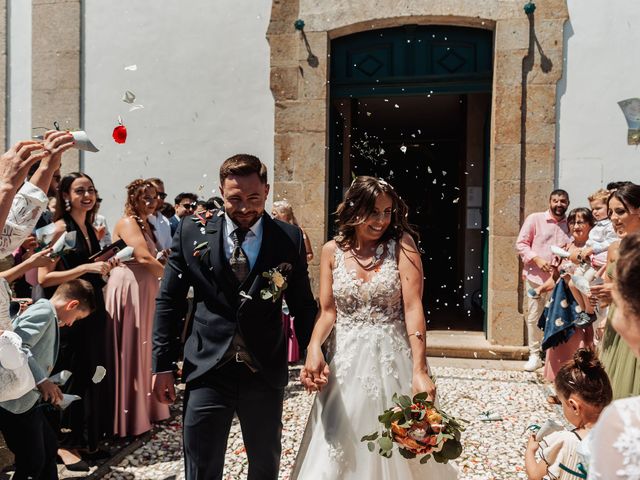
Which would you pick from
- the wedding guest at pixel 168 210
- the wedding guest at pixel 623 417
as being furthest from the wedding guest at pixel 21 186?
the wedding guest at pixel 168 210

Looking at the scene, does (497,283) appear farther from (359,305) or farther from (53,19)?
(53,19)

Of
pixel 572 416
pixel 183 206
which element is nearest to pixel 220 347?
pixel 572 416

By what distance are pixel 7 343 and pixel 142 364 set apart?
2472 millimetres

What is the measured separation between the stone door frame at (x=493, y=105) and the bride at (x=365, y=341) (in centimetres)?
420

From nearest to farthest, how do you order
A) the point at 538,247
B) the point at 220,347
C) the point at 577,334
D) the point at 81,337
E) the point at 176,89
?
1. the point at 220,347
2. the point at 81,337
3. the point at 577,334
4. the point at 538,247
5. the point at 176,89

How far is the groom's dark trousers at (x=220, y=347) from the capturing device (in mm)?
2740

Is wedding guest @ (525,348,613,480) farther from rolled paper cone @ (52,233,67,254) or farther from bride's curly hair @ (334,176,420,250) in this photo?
rolled paper cone @ (52,233,67,254)

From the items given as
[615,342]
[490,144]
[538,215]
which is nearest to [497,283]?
[538,215]

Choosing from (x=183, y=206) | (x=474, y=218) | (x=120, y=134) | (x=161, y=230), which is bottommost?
(x=161, y=230)

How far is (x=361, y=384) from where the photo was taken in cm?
301

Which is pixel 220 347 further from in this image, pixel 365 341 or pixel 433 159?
pixel 433 159

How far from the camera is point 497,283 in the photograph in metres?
7.11

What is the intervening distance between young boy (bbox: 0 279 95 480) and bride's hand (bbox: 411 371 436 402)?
182 centimetres

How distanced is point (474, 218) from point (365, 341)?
7478 mm
